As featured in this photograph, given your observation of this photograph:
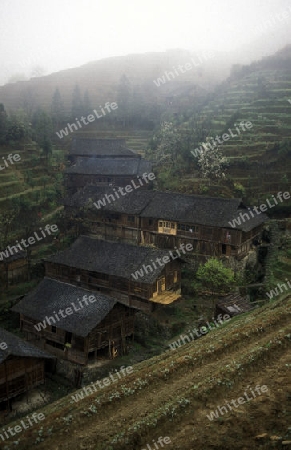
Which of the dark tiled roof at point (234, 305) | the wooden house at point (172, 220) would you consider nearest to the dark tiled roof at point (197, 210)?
the wooden house at point (172, 220)

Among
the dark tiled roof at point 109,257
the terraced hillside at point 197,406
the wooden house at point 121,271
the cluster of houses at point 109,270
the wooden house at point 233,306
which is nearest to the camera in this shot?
the terraced hillside at point 197,406

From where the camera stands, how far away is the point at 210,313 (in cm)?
3247

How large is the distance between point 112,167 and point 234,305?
31.4 m

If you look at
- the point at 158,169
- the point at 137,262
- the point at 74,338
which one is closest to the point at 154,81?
the point at 158,169

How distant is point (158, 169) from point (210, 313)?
2938cm

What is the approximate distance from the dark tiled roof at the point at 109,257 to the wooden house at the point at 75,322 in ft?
12.8

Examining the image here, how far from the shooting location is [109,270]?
110 feet

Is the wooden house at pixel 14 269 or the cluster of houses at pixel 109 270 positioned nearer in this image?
the cluster of houses at pixel 109 270

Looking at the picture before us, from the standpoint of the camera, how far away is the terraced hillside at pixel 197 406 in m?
11.6

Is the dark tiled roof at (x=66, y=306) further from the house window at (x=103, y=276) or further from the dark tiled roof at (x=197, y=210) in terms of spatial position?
the dark tiled roof at (x=197, y=210)

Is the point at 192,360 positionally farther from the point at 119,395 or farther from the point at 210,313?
the point at 210,313

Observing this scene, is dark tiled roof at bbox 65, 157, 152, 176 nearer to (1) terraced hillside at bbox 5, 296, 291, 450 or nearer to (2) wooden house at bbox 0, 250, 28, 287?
(2) wooden house at bbox 0, 250, 28, 287

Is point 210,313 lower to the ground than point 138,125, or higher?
Result: lower

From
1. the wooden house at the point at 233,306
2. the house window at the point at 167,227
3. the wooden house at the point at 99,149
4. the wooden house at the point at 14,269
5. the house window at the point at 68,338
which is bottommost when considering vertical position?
the wooden house at the point at 233,306
